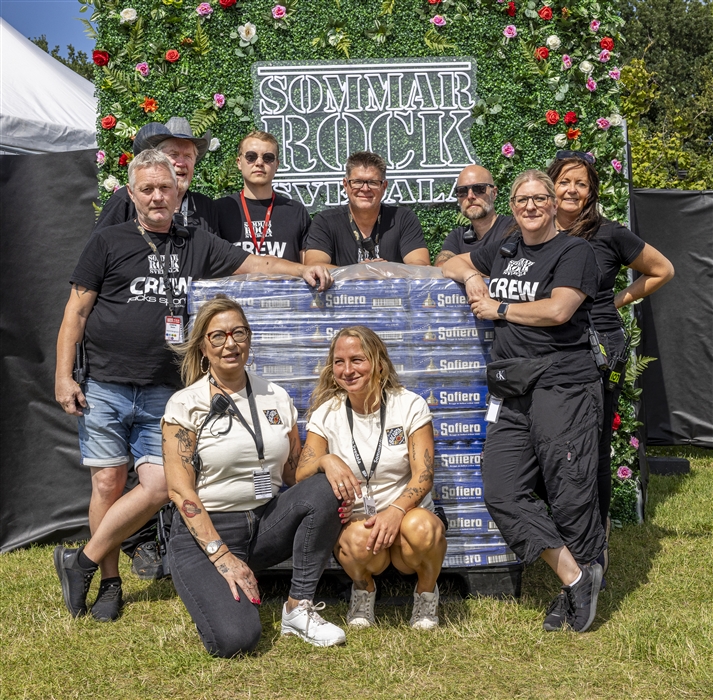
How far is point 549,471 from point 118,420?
6.21ft

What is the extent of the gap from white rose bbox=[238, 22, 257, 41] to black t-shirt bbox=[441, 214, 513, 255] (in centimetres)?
192

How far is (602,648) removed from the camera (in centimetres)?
346

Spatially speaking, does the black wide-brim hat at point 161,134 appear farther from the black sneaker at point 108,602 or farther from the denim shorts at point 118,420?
the black sneaker at point 108,602

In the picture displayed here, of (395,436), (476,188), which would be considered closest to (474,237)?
(476,188)

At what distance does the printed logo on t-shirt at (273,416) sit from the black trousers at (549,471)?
0.92 metres

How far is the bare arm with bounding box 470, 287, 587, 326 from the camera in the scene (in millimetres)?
3594

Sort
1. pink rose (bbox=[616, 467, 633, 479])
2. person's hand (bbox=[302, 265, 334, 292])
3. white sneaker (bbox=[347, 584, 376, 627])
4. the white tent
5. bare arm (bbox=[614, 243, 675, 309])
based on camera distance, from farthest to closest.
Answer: the white tent → pink rose (bbox=[616, 467, 633, 479]) → bare arm (bbox=[614, 243, 675, 309]) → person's hand (bbox=[302, 265, 334, 292]) → white sneaker (bbox=[347, 584, 376, 627])

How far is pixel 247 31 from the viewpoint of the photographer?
558 cm

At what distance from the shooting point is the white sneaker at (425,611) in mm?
3691

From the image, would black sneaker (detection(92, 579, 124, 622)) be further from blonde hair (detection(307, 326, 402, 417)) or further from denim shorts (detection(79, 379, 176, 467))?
blonde hair (detection(307, 326, 402, 417))

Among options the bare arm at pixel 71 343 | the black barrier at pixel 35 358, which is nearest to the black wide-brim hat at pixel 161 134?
the black barrier at pixel 35 358

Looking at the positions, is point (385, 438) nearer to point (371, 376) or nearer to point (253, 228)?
point (371, 376)

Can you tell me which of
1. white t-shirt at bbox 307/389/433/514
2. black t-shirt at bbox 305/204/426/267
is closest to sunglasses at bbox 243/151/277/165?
black t-shirt at bbox 305/204/426/267

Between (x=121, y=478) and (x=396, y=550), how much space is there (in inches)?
52.1
